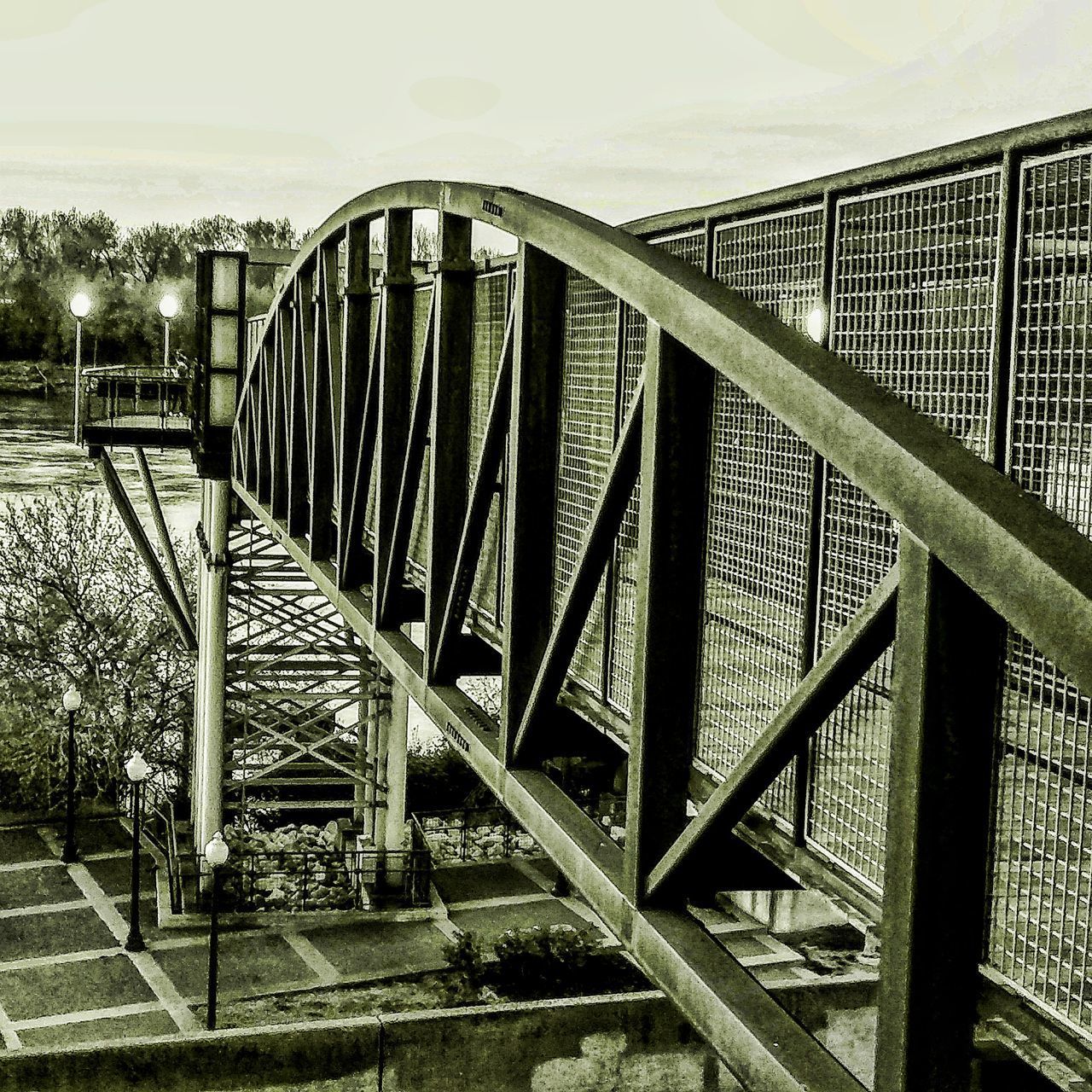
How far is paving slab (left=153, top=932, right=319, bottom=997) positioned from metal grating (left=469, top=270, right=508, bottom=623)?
37.8 ft

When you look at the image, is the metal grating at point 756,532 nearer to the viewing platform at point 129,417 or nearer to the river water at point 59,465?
the viewing platform at point 129,417

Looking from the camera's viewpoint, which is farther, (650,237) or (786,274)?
(650,237)

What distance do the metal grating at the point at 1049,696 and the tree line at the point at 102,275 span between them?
48455 millimetres

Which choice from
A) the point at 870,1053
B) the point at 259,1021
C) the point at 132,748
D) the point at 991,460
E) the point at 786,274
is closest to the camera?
the point at 991,460

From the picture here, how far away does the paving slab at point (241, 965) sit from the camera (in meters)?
18.0

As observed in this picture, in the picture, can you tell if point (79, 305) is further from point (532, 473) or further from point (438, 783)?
point (438, 783)

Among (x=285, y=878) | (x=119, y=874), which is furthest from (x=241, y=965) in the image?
(x=119, y=874)

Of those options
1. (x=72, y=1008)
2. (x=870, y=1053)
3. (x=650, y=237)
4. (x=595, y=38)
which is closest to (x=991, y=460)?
(x=650, y=237)

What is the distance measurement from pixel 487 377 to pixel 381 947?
13044 mm

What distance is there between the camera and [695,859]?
3.87 m

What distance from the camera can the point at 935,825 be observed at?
2541 mm

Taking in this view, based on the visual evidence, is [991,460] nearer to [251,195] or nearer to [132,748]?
[132,748]

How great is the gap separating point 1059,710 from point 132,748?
2723cm

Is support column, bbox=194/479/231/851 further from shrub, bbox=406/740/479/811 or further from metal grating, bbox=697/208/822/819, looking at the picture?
metal grating, bbox=697/208/822/819
